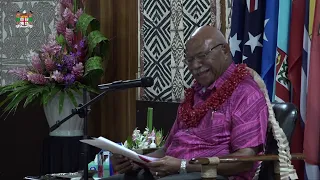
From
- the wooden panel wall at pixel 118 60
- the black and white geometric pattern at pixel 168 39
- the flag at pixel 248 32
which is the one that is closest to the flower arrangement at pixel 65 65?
the wooden panel wall at pixel 118 60

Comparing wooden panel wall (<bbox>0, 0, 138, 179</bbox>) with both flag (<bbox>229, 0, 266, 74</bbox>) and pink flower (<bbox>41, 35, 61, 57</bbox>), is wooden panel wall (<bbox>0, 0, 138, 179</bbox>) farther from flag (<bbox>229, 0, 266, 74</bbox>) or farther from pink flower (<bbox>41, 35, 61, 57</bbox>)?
flag (<bbox>229, 0, 266, 74</bbox>)

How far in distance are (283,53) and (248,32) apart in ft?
0.91

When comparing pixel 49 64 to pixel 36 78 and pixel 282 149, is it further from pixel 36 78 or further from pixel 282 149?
pixel 282 149

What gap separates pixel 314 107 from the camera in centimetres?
324

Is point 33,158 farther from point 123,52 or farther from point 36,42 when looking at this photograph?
point 123,52

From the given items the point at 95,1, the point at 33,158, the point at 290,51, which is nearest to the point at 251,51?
the point at 290,51

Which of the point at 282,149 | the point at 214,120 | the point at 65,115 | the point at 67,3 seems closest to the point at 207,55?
the point at 214,120

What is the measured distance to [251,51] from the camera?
3.64 m

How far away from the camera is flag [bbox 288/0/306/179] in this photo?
11.2 ft

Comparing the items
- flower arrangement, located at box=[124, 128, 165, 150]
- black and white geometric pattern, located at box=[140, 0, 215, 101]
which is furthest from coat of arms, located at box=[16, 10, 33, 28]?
flower arrangement, located at box=[124, 128, 165, 150]

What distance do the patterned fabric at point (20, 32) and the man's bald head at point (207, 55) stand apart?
287 cm

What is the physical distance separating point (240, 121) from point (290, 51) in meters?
0.81

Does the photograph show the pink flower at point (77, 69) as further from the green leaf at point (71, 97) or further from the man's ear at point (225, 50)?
the man's ear at point (225, 50)

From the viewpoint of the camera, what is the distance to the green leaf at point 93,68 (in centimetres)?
461
